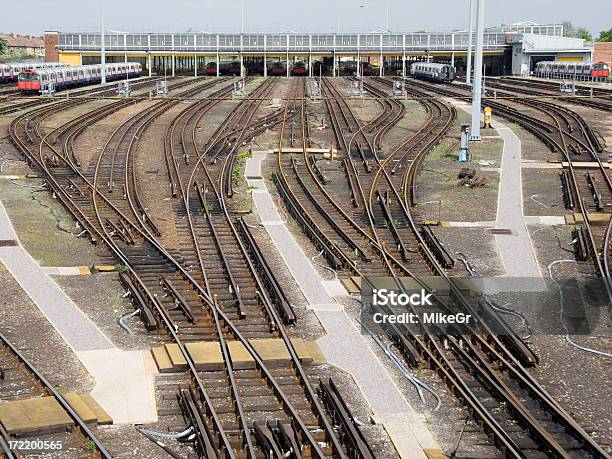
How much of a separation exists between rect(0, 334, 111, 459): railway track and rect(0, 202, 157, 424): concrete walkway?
1.79 ft

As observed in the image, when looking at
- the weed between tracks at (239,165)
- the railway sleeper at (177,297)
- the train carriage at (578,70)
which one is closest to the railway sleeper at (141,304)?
the railway sleeper at (177,297)

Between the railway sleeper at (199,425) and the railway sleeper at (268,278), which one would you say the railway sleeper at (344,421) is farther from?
the railway sleeper at (268,278)

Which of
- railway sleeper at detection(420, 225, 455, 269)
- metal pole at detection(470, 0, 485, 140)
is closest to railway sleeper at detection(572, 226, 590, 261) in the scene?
railway sleeper at detection(420, 225, 455, 269)

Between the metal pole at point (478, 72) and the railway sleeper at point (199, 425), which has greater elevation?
the metal pole at point (478, 72)

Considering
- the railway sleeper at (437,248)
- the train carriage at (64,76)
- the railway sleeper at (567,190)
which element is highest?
the train carriage at (64,76)

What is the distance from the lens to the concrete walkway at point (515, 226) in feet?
61.2

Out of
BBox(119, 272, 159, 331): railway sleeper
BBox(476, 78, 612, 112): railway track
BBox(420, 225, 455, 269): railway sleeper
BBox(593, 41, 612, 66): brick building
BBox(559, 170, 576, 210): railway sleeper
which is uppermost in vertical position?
BBox(593, 41, 612, 66): brick building

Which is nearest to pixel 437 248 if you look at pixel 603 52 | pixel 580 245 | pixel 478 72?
pixel 580 245

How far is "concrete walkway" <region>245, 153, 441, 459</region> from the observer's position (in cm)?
1120

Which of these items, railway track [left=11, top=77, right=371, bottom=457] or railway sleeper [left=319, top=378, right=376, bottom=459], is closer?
railway sleeper [left=319, top=378, right=376, bottom=459]

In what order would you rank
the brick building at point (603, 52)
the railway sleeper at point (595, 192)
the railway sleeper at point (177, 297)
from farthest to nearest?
1. the brick building at point (603, 52)
2. the railway sleeper at point (595, 192)
3. the railway sleeper at point (177, 297)

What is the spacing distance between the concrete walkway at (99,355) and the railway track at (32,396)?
55 cm

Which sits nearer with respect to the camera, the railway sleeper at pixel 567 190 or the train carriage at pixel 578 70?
the railway sleeper at pixel 567 190

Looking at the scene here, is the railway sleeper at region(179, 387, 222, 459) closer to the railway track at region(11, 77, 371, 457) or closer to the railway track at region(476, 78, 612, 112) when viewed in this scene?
the railway track at region(11, 77, 371, 457)
